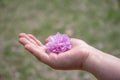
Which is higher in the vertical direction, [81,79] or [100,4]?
[100,4]

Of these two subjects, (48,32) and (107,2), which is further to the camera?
(107,2)

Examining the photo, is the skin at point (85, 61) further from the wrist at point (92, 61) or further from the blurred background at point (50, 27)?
the blurred background at point (50, 27)

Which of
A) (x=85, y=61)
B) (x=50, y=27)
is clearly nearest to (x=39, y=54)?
(x=85, y=61)

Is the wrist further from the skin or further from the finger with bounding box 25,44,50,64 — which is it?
the finger with bounding box 25,44,50,64

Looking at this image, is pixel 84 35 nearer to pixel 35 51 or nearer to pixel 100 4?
pixel 100 4

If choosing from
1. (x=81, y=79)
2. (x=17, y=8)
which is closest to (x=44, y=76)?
(x=81, y=79)

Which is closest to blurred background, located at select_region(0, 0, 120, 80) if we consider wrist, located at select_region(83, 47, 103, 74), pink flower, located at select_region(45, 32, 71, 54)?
pink flower, located at select_region(45, 32, 71, 54)

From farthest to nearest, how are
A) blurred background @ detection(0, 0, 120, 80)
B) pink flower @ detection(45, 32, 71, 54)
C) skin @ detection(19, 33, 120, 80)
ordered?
blurred background @ detection(0, 0, 120, 80) → pink flower @ detection(45, 32, 71, 54) → skin @ detection(19, 33, 120, 80)
